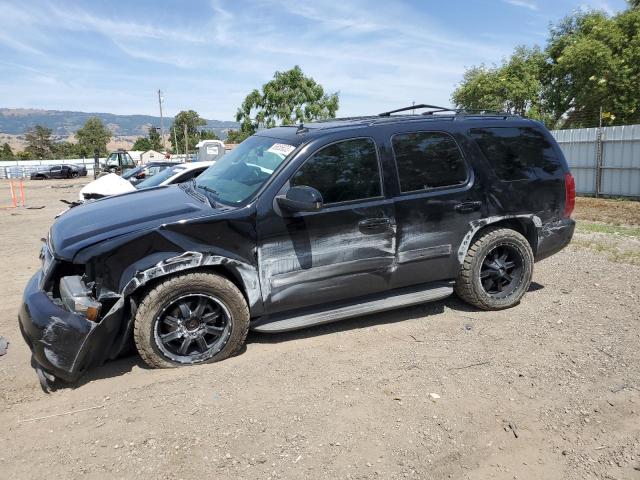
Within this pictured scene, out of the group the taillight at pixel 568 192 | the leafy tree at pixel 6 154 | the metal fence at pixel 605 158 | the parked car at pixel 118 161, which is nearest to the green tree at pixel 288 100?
the parked car at pixel 118 161

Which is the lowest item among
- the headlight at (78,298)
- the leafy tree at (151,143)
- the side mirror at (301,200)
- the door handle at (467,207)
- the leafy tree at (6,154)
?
the headlight at (78,298)

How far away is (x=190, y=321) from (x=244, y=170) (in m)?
1.47

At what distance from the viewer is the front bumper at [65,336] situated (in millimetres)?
3385

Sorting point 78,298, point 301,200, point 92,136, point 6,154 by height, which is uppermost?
point 92,136

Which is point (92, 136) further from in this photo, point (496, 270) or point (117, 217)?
point (496, 270)

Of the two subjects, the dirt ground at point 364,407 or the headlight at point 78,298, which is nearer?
the dirt ground at point 364,407

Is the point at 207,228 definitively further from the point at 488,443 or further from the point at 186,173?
the point at 186,173

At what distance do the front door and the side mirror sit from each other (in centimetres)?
7

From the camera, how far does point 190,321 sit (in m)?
3.83

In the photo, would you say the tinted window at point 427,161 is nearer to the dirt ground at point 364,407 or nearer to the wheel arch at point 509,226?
the wheel arch at point 509,226

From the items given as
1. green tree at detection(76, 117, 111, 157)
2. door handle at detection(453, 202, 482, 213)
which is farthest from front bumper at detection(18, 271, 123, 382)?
green tree at detection(76, 117, 111, 157)

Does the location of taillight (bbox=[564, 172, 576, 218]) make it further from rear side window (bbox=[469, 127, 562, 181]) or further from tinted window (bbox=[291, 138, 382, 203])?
tinted window (bbox=[291, 138, 382, 203])

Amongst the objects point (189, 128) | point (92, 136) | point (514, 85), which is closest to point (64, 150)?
point (92, 136)

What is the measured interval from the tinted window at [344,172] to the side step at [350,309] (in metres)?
0.91
